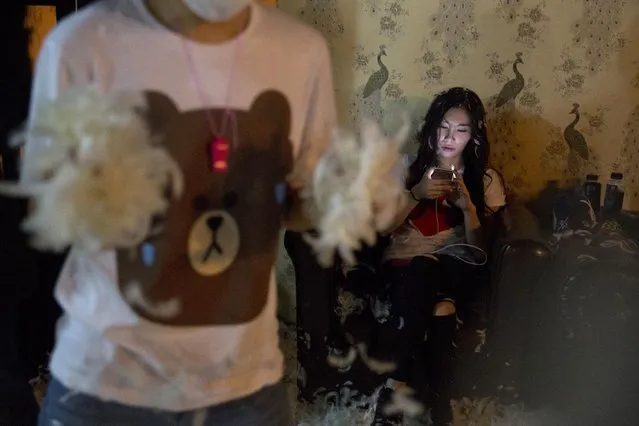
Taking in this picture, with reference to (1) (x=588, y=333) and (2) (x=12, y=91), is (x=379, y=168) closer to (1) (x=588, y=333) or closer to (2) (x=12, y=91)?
(2) (x=12, y=91)

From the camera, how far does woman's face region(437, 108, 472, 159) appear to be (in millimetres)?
1882

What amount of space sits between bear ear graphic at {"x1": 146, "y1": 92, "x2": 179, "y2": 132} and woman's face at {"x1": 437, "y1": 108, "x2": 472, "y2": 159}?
1.26 m

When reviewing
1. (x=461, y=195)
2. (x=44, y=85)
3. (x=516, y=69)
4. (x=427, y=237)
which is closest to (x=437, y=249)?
(x=427, y=237)

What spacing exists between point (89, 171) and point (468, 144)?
4.71 ft

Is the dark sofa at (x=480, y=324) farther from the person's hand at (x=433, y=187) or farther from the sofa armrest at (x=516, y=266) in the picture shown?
the person's hand at (x=433, y=187)

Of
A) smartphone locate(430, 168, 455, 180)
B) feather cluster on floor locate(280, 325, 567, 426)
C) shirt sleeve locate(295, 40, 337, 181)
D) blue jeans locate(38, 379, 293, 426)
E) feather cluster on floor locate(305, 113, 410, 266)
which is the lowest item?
feather cluster on floor locate(280, 325, 567, 426)

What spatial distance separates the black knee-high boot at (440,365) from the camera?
166cm

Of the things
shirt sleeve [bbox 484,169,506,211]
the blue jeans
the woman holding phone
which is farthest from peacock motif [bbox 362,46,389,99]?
the blue jeans

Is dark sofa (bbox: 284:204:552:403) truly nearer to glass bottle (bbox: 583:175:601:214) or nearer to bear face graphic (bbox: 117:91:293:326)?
glass bottle (bbox: 583:175:601:214)

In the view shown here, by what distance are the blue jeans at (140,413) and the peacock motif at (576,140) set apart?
1605mm

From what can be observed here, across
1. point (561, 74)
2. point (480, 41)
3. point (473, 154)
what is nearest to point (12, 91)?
point (473, 154)

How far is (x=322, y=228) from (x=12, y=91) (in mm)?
823

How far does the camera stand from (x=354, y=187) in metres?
0.79

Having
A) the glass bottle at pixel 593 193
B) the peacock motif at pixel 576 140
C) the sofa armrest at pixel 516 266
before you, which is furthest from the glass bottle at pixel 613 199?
the sofa armrest at pixel 516 266
